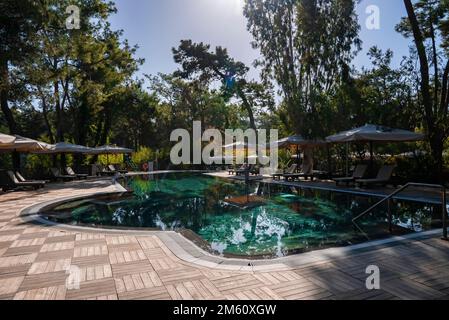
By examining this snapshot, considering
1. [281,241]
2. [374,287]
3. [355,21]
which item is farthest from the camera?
[355,21]

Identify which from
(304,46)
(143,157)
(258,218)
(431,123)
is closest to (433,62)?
(431,123)

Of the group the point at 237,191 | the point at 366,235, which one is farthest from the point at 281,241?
the point at 237,191

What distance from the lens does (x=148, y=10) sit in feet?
48.4

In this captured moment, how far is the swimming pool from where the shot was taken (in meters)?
6.27

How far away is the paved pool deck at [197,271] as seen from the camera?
10.7 ft

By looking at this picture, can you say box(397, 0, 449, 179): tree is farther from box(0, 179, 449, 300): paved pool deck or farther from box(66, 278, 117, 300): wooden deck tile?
box(66, 278, 117, 300): wooden deck tile

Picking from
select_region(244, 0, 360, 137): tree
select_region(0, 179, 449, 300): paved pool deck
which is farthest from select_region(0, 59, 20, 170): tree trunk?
select_region(244, 0, 360, 137): tree

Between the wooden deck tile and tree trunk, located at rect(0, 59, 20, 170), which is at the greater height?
tree trunk, located at rect(0, 59, 20, 170)

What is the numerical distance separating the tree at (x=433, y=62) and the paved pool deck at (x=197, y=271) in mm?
8144

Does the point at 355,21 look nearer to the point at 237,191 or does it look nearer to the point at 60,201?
the point at 237,191

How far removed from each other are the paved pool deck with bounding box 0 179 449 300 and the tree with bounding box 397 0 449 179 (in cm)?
814

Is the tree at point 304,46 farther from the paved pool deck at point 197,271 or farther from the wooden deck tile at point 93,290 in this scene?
the wooden deck tile at point 93,290

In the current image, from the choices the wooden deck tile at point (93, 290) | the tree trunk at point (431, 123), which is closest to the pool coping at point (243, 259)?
the wooden deck tile at point (93, 290)
